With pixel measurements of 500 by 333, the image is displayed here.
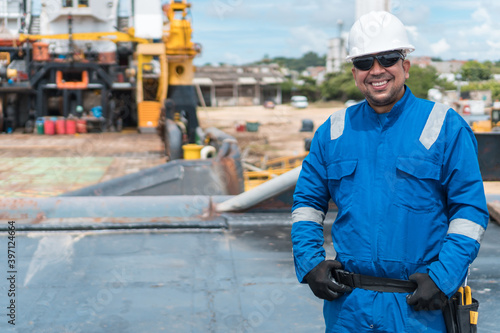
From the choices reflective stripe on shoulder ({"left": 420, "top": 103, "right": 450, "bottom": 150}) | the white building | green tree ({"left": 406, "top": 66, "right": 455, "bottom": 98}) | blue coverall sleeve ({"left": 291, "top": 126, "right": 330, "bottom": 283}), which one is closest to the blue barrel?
blue coverall sleeve ({"left": 291, "top": 126, "right": 330, "bottom": 283})

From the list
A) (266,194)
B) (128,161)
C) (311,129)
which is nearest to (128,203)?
(266,194)

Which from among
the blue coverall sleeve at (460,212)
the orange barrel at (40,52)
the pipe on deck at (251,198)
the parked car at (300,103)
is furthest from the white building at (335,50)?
the blue coverall sleeve at (460,212)

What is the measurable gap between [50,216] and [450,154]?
4361 mm

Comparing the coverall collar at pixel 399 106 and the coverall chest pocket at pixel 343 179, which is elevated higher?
the coverall collar at pixel 399 106

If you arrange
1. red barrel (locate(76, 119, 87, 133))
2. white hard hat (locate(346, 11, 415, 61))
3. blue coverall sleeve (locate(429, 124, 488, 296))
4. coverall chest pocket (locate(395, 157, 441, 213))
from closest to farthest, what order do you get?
blue coverall sleeve (locate(429, 124, 488, 296)) < coverall chest pocket (locate(395, 157, 441, 213)) < white hard hat (locate(346, 11, 415, 61)) < red barrel (locate(76, 119, 87, 133))

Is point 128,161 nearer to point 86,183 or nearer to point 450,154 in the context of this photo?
point 86,183

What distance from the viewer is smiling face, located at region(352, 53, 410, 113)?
253 cm

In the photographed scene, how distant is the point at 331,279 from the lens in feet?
8.19

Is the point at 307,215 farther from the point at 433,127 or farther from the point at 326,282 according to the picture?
the point at 433,127

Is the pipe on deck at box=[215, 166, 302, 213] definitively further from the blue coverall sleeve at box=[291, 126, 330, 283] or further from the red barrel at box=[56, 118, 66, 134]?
the red barrel at box=[56, 118, 66, 134]

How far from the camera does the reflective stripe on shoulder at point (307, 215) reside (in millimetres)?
2631

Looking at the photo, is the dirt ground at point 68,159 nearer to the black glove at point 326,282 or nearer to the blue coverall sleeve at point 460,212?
the black glove at point 326,282

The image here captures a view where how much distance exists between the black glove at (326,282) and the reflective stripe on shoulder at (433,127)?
1.87 ft

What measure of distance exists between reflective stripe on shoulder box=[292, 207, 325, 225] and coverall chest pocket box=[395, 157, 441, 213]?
1.15 feet
